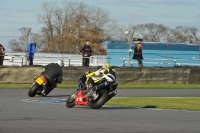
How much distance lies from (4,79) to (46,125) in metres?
15.4

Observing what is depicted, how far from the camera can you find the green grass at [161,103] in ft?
55.1

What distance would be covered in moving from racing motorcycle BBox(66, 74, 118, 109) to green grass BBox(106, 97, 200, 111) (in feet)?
6.46

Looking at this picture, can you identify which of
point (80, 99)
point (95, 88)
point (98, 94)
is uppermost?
point (95, 88)

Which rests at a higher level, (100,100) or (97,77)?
(97,77)

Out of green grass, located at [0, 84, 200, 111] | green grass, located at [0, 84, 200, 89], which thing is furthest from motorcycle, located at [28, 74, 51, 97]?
green grass, located at [0, 84, 200, 89]

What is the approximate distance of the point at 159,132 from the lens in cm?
984

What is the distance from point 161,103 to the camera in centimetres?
1814

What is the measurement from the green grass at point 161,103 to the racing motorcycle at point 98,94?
197cm

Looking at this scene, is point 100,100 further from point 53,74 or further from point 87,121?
point 53,74

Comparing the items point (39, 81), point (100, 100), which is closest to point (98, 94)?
point (100, 100)

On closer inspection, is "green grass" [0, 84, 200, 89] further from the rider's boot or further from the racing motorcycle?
the rider's boot

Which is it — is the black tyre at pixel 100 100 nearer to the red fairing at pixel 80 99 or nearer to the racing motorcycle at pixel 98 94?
the racing motorcycle at pixel 98 94

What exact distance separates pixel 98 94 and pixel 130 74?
1189cm

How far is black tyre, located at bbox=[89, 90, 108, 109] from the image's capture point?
583 inches
